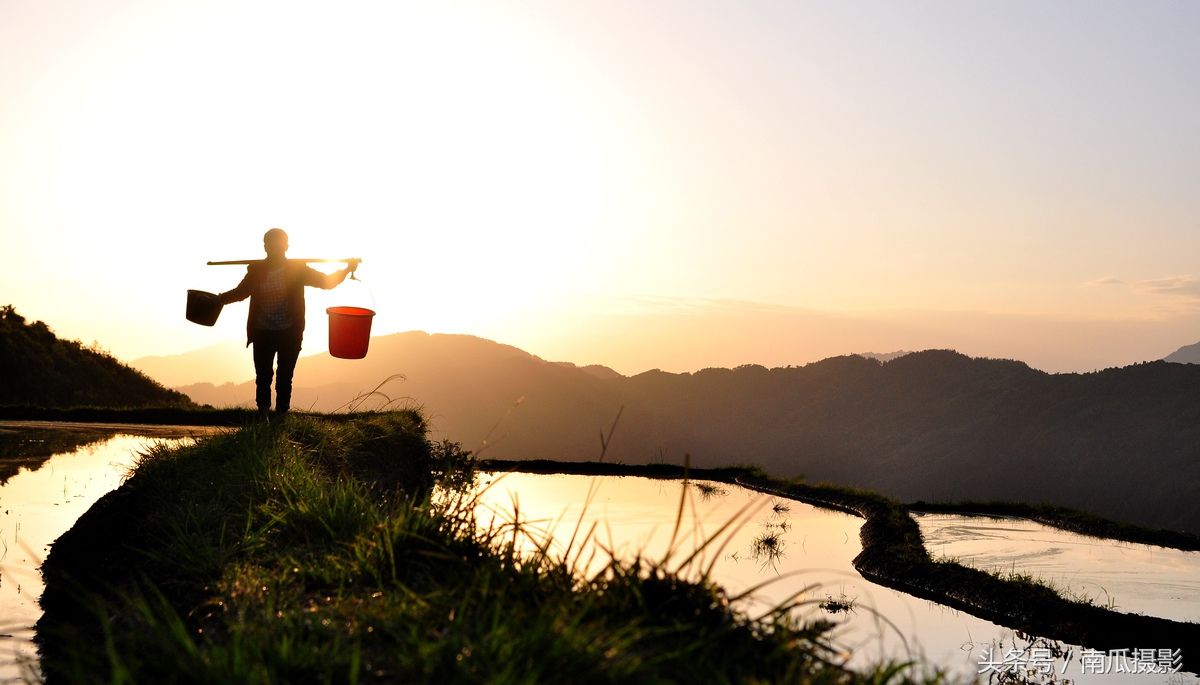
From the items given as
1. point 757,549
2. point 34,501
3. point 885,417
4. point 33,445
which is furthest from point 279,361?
point 885,417

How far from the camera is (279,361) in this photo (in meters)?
11.8

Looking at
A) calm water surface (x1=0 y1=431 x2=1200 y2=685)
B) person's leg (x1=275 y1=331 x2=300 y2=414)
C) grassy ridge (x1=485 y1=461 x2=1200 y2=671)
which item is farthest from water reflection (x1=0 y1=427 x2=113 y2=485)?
grassy ridge (x1=485 y1=461 x2=1200 y2=671)

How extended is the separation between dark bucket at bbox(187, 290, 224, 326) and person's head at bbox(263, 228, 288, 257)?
815 mm

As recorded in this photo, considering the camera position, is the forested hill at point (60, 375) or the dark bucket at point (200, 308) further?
the forested hill at point (60, 375)

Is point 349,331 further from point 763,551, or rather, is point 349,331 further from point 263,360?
point 763,551

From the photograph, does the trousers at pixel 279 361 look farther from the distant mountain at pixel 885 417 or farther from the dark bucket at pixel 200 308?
the distant mountain at pixel 885 417

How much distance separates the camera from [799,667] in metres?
3.95

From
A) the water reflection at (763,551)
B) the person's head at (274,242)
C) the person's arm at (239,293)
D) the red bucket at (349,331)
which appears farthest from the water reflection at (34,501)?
the water reflection at (763,551)

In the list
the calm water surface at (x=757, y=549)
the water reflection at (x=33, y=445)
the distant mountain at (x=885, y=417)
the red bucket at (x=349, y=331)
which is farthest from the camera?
the distant mountain at (x=885, y=417)

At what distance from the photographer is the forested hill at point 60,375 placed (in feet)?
87.3

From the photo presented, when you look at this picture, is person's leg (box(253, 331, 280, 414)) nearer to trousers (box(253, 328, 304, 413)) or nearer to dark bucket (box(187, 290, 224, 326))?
trousers (box(253, 328, 304, 413))

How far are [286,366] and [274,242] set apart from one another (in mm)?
1374

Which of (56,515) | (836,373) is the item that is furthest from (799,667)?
(836,373)

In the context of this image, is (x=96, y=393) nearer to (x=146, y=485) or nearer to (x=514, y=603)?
(x=146, y=485)
